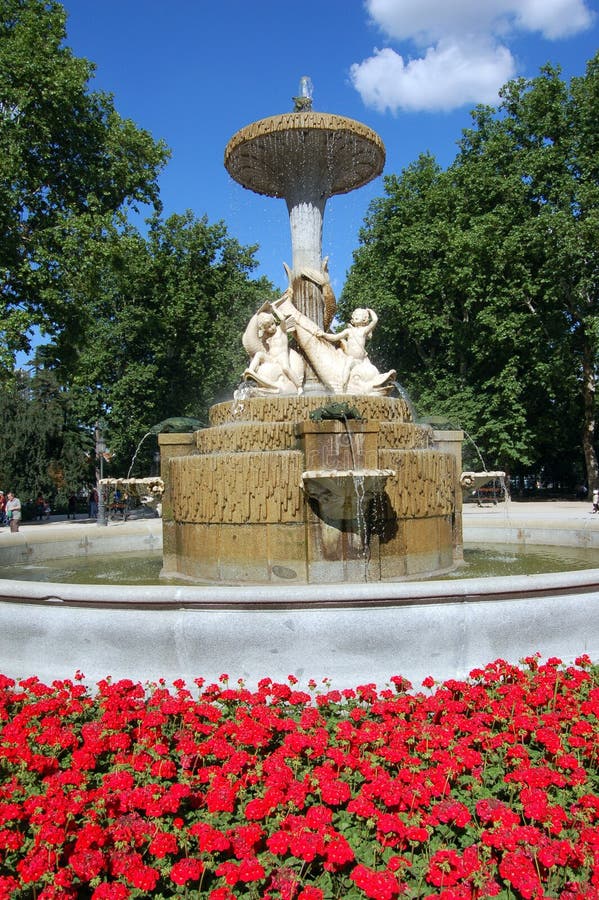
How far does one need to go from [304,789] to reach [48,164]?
922 inches

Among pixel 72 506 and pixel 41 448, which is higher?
pixel 41 448

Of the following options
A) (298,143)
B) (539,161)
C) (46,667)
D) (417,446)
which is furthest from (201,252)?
(46,667)

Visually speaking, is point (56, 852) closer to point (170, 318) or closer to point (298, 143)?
point (298, 143)

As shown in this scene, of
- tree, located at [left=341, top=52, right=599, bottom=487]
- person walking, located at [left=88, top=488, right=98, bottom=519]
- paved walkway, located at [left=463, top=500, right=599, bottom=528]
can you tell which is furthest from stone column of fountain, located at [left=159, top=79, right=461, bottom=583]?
person walking, located at [left=88, top=488, right=98, bottom=519]

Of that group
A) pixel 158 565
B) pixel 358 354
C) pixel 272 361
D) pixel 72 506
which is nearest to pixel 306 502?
pixel 158 565

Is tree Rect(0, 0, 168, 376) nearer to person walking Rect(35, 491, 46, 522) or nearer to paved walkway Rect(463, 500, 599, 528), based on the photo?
person walking Rect(35, 491, 46, 522)

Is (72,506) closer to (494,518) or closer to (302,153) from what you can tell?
(494,518)

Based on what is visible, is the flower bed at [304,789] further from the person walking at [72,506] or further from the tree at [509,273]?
the person walking at [72,506]

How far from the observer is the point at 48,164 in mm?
22703

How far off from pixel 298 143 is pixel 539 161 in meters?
21.2

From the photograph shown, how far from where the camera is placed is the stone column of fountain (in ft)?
24.5

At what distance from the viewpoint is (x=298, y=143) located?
11.7m

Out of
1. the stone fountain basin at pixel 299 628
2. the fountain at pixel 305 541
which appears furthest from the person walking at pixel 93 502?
the stone fountain basin at pixel 299 628

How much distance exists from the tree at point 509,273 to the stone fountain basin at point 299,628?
24004 mm
